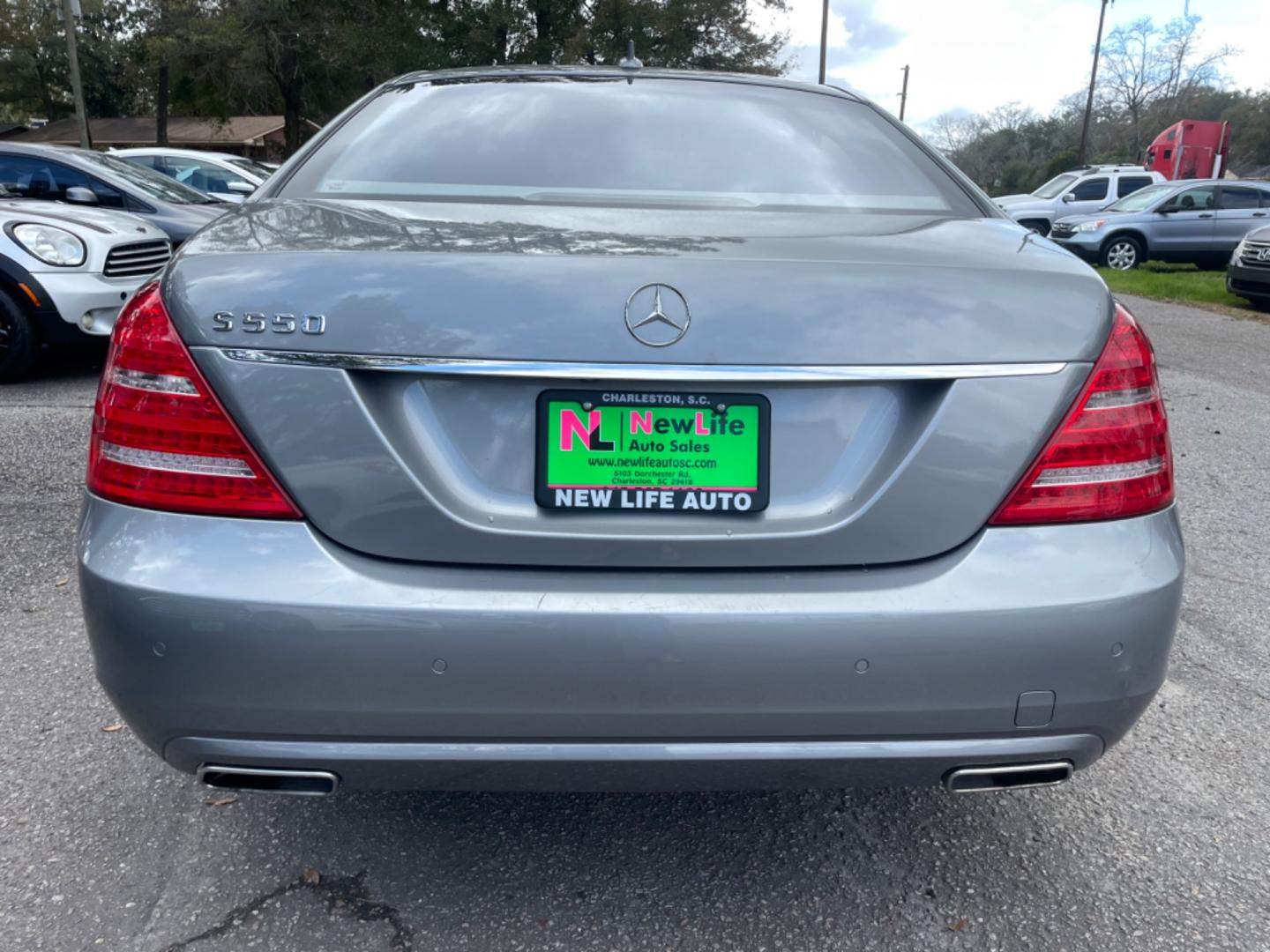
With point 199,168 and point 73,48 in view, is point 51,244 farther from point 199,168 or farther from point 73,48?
point 73,48

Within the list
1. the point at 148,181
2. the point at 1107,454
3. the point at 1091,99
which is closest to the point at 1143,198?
the point at 148,181

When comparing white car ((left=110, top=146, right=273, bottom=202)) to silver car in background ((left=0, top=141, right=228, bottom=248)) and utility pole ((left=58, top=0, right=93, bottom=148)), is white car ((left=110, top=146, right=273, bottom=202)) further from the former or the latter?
utility pole ((left=58, top=0, right=93, bottom=148))

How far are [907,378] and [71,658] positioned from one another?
2660 millimetres

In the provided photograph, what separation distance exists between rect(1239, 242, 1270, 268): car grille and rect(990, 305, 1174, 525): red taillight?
12.2 meters

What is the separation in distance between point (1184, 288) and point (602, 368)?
582 inches

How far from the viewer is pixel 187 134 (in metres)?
51.9

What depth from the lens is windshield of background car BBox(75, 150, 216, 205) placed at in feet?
26.8

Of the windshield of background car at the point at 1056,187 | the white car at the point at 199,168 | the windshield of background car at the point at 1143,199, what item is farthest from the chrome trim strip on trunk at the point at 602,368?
the windshield of background car at the point at 1056,187

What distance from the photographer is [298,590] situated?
1.58 meters

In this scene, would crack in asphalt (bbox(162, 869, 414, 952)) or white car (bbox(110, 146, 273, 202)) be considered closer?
crack in asphalt (bbox(162, 869, 414, 952))

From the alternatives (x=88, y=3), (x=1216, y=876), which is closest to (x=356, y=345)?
(x=1216, y=876)

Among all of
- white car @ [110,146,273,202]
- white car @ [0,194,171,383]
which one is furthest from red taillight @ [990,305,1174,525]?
white car @ [110,146,273,202]

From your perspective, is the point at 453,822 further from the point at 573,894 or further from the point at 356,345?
the point at 356,345

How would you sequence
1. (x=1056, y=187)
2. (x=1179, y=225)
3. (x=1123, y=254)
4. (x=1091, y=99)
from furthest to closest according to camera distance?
(x=1091, y=99), (x=1056, y=187), (x=1123, y=254), (x=1179, y=225)
